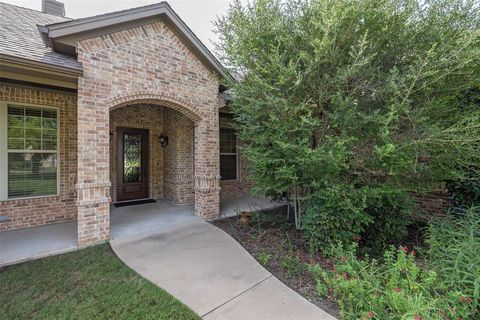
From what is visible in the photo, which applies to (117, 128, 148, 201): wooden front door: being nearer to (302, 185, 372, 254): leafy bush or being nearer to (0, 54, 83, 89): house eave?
(0, 54, 83, 89): house eave

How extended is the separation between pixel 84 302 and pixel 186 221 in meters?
3.03

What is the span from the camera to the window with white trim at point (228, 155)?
8695 mm

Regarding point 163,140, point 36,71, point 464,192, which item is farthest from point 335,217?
point 163,140

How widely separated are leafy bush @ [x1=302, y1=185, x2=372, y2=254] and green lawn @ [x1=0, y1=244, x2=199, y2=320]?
8.29 feet

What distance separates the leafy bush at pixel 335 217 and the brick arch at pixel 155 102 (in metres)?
3.52

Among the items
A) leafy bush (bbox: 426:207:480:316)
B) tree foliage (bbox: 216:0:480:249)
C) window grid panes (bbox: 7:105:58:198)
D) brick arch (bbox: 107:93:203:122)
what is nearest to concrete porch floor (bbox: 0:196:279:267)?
window grid panes (bbox: 7:105:58:198)

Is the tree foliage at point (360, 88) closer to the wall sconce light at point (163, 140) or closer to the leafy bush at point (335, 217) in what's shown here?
the leafy bush at point (335, 217)

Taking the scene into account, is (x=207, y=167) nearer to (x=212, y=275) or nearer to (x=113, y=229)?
(x=113, y=229)

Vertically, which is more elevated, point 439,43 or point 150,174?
point 439,43

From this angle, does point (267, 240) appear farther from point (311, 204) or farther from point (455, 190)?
point (455, 190)

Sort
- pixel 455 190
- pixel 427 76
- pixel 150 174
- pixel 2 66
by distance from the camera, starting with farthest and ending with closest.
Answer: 1. pixel 150 174
2. pixel 455 190
3. pixel 2 66
4. pixel 427 76

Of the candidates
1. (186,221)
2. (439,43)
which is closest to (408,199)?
(439,43)

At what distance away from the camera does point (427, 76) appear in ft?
11.4

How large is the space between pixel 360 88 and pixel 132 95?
4389mm
